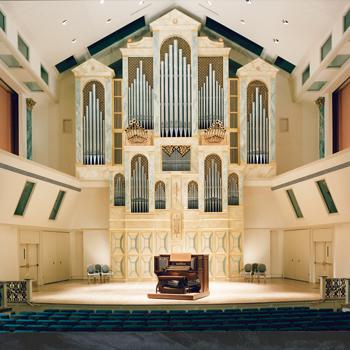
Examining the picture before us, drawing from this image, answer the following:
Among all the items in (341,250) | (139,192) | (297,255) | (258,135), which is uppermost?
(258,135)

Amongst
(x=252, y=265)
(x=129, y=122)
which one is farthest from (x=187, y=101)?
(x=252, y=265)

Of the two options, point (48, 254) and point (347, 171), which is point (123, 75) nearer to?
point (48, 254)

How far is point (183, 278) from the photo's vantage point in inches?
500

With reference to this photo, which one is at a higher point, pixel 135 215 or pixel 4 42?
pixel 4 42

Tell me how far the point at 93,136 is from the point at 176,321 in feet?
35.3

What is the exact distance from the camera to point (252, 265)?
1673 centimetres

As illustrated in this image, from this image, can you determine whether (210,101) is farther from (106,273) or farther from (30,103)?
→ (106,273)

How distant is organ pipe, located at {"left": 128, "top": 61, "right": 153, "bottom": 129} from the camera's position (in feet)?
57.3

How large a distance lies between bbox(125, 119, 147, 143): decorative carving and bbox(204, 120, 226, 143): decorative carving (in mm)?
1881

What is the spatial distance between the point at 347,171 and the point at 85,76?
869 centimetres

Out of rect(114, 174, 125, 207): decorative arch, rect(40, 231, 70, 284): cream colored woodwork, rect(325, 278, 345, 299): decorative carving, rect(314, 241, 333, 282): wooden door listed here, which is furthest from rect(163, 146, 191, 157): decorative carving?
rect(325, 278, 345, 299): decorative carving

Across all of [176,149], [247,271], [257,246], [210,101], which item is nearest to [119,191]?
[176,149]

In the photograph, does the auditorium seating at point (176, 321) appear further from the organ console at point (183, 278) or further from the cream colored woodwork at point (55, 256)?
the cream colored woodwork at point (55, 256)

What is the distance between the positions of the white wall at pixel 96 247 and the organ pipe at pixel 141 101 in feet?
11.4
